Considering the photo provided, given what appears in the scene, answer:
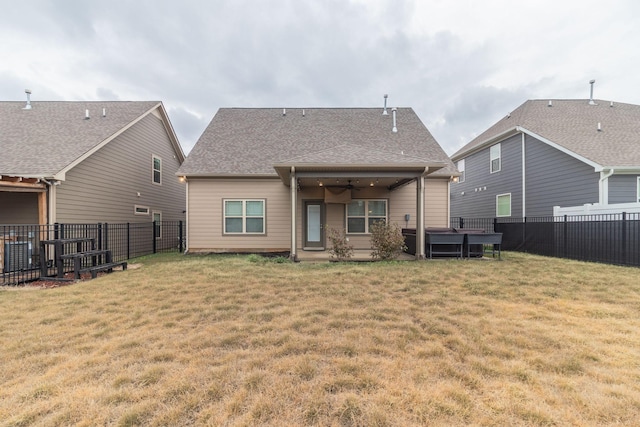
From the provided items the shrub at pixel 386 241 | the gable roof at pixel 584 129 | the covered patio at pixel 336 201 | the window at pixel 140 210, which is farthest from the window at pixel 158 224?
the gable roof at pixel 584 129

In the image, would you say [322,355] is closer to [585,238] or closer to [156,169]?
[585,238]

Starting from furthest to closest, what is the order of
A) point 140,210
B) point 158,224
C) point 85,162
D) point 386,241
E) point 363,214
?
point 158,224, point 140,210, point 363,214, point 85,162, point 386,241

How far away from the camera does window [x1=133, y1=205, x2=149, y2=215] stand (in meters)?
11.9

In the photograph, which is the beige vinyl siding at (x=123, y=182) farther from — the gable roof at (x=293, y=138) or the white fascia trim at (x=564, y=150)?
the white fascia trim at (x=564, y=150)

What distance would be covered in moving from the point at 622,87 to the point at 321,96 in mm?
26685

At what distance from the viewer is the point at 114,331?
3.34 metres

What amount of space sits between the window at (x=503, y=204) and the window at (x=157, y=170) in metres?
18.6

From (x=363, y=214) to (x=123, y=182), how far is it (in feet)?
34.1

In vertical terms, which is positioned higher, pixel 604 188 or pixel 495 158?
pixel 495 158

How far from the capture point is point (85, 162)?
9.30m

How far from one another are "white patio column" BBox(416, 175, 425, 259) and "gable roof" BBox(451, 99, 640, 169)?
7.30m

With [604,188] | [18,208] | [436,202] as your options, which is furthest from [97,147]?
[604,188]

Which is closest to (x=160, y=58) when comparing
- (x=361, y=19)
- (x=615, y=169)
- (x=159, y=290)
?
(x=361, y=19)

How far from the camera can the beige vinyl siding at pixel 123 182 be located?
8.92 meters
